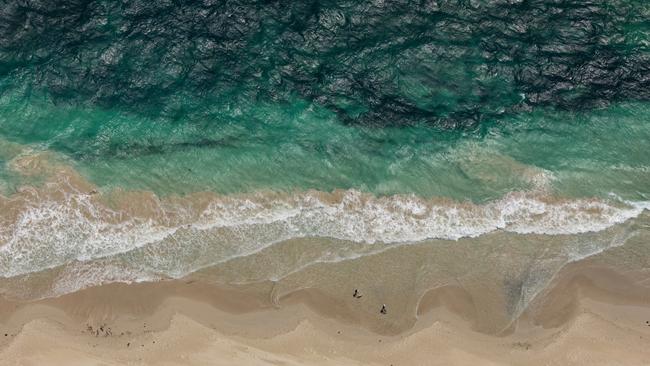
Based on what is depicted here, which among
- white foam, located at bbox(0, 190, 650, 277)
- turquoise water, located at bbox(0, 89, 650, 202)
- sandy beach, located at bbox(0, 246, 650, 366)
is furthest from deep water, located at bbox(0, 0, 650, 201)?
sandy beach, located at bbox(0, 246, 650, 366)

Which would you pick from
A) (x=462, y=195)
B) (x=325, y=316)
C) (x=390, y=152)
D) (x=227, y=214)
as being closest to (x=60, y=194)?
(x=227, y=214)

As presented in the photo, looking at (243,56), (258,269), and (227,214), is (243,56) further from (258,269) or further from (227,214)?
(258,269)

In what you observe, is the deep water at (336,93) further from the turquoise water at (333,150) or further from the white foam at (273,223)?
the white foam at (273,223)

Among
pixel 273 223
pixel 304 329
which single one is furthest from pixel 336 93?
pixel 304 329

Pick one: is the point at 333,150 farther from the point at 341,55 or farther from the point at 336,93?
the point at 341,55

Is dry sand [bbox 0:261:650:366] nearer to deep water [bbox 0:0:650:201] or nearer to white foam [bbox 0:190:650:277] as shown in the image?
white foam [bbox 0:190:650:277]

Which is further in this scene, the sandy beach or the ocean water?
the ocean water
